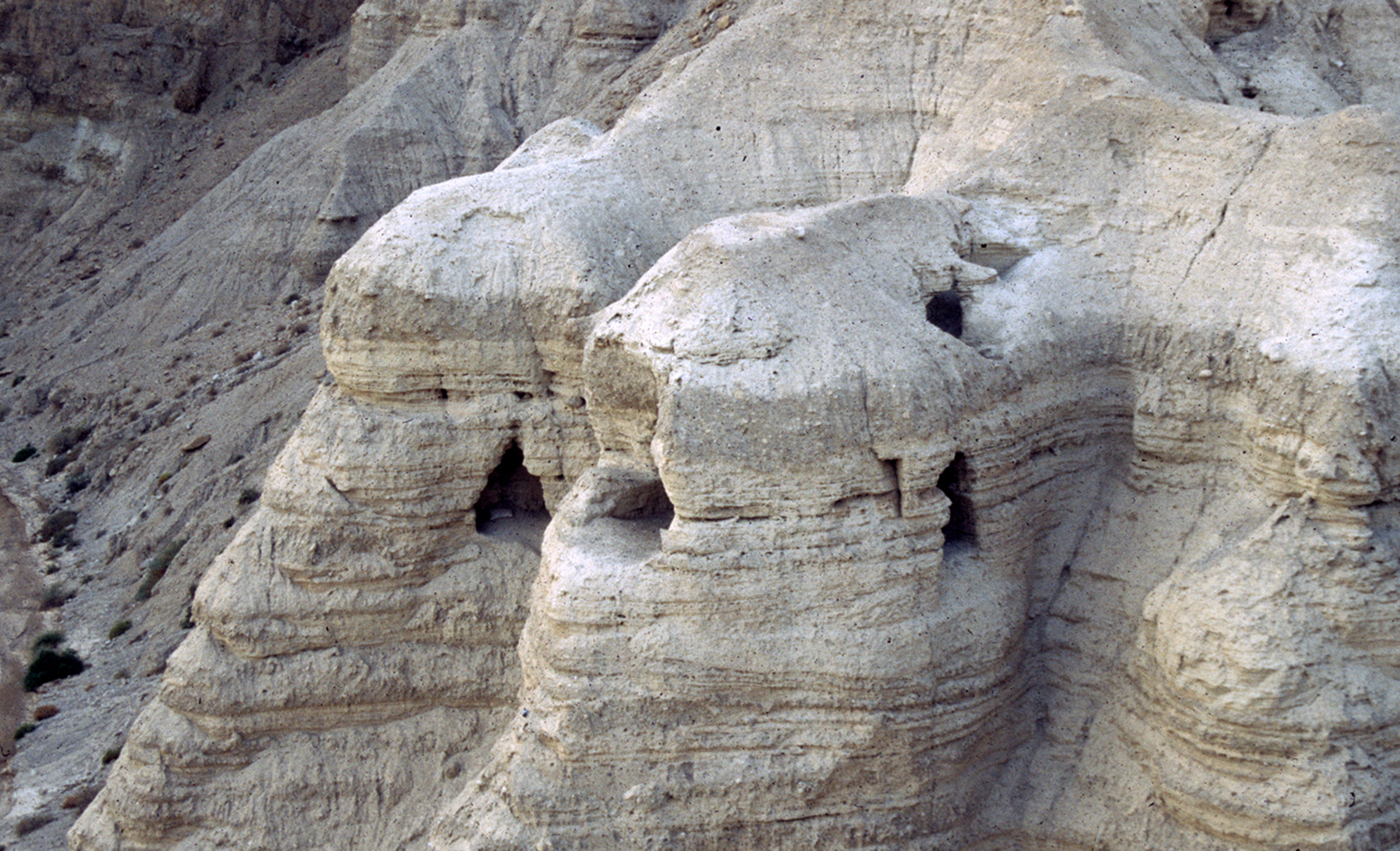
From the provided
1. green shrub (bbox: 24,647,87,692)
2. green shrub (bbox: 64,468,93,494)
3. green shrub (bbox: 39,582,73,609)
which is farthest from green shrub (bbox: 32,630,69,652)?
green shrub (bbox: 64,468,93,494)

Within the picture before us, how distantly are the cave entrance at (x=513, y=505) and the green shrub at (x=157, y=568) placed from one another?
33.4 feet

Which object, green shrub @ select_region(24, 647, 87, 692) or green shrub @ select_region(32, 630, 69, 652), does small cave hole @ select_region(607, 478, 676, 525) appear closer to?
green shrub @ select_region(24, 647, 87, 692)

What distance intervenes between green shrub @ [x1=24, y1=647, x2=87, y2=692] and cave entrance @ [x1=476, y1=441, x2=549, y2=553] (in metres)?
10.1

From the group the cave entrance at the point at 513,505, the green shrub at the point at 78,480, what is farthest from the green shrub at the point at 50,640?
the cave entrance at the point at 513,505

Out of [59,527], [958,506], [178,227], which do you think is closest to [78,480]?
[59,527]

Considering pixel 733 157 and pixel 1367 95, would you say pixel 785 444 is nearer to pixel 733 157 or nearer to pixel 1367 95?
pixel 733 157

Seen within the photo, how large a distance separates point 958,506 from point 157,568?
50.7ft

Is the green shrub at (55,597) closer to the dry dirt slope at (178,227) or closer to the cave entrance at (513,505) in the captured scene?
the dry dirt slope at (178,227)

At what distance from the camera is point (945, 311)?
527 inches

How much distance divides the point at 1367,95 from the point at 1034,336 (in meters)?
8.38

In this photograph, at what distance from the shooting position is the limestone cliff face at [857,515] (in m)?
11.4

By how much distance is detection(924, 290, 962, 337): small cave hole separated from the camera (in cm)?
1325

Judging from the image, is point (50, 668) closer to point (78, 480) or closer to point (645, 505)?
point (78, 480)

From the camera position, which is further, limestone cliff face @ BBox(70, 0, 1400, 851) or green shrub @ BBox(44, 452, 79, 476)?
green shrub @ BBox(44, 452, 79, 476)
